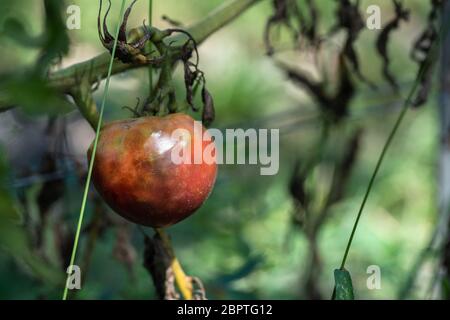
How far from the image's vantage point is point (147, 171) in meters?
0.88

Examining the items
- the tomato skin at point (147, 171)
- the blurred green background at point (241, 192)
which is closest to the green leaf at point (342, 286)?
the tomato skin at point (147, 171)

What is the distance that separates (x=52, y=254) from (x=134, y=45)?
2.76 feet

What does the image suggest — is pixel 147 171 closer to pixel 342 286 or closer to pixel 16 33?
pixel 342 286

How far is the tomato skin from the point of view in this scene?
88 cm

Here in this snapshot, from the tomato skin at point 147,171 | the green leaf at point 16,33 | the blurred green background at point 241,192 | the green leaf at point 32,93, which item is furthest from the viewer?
the blurred green background at point 241,192

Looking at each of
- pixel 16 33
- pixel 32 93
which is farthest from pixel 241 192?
pixel 32 93

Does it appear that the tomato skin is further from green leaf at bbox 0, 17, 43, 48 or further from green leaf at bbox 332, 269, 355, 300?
green leaf at bbox 0, 17, 43, 48

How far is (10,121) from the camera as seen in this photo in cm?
162

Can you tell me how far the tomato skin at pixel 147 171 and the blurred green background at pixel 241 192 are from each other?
12 cm

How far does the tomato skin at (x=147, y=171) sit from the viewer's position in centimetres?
88

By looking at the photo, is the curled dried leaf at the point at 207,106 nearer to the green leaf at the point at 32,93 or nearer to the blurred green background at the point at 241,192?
the blurred green background at the point at 241,192

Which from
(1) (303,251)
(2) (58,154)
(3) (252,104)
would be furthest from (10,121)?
(3) (252,104)

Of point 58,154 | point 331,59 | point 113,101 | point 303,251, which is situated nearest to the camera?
point 58,154

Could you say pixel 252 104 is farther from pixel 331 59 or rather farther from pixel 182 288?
pixel 182 288
